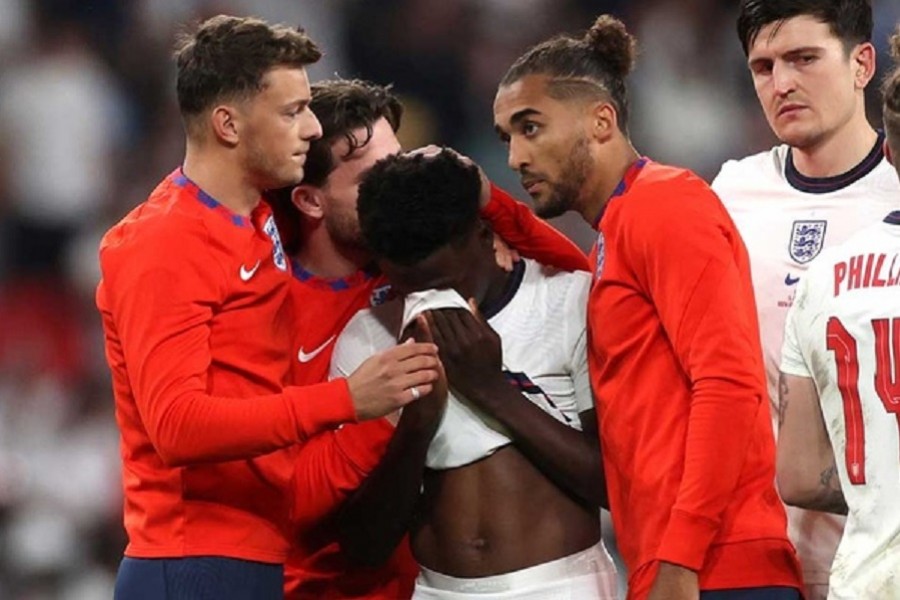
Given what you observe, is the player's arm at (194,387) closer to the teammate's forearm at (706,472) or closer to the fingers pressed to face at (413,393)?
the fingers pressed to face at (413,393)

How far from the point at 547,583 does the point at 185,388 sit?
0.80 metres

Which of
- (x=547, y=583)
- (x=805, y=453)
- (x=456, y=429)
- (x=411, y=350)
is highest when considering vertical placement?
(x=411, y=350)

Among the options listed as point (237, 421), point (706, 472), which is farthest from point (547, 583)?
point (237, 421)

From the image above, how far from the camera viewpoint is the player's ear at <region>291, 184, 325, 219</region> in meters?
3.62

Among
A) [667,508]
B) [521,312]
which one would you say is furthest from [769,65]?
[667,508]

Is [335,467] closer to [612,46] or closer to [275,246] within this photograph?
[275,246]

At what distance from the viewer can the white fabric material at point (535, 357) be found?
10.5ft

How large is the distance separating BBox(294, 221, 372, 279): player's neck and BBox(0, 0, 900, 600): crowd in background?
8.12ft

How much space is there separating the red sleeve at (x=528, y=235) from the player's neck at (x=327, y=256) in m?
0.38

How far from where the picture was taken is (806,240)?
11.3ft

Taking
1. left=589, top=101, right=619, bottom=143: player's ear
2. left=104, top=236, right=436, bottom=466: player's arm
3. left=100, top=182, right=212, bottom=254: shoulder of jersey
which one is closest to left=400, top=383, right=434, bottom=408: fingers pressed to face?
left=104, top=236, right=436, bottom=466: player's arm

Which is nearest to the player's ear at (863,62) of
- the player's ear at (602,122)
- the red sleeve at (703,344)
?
the player's ear at (602,122)

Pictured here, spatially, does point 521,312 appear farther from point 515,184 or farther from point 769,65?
point 515,184

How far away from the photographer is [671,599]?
2830mm
